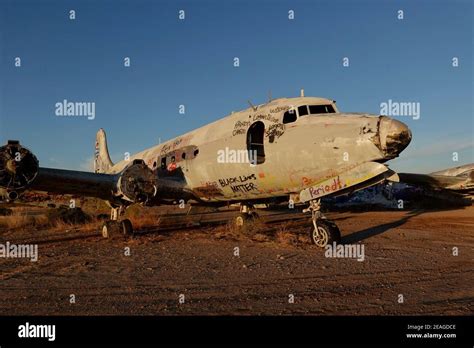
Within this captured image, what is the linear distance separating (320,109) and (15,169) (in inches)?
359

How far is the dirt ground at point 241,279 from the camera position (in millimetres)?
Answer: 5301

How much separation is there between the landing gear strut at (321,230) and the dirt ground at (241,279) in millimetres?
290

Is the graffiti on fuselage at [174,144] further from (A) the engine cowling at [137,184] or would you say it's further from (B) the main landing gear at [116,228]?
(B) the main landing gear at [116,228]

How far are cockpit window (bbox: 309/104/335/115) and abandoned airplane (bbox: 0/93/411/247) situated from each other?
17 millimetres

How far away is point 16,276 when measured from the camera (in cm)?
770

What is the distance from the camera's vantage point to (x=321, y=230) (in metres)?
10.3

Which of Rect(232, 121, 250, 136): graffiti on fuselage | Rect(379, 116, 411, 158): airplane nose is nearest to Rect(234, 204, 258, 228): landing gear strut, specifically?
Rect(232, 121, 250, 136): graffiti on fuselage
